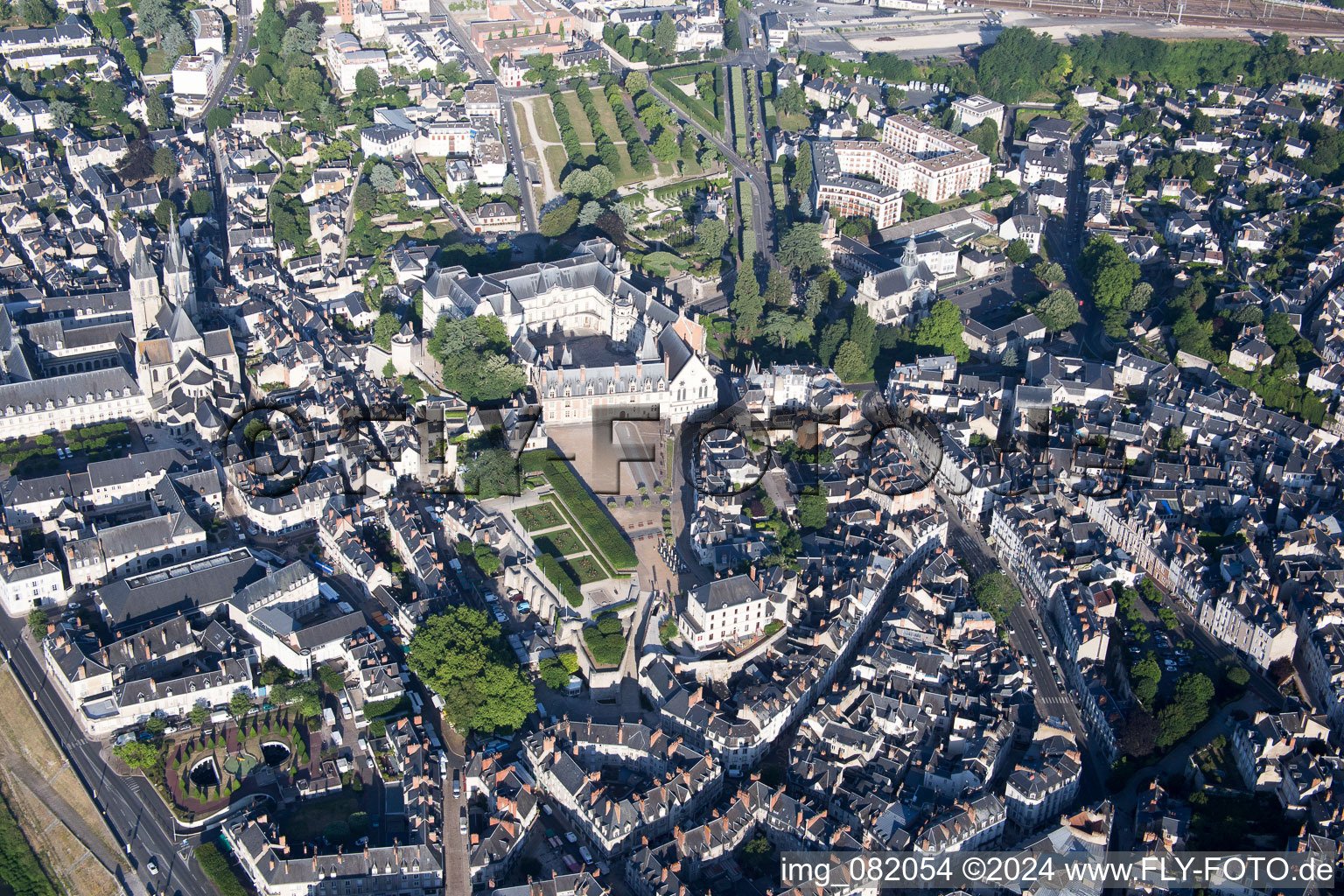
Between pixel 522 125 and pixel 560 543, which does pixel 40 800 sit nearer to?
pixel 560 543

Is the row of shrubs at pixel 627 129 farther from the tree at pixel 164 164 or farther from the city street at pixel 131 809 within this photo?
the city street at pixel 131 809

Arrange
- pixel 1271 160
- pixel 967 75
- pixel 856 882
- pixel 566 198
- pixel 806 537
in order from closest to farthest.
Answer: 1. pixel 856 882
2. pixel 806 537
3. pixel 566 198
4. pixel 1271 160
5. pixel 967 75

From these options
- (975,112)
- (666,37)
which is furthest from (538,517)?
(666,37)

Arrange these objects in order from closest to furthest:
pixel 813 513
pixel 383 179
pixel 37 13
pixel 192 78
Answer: pixel 813 513
pixel 383 179
pixel 192 78
pixel 37 13

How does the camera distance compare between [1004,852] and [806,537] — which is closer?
[1004,852]

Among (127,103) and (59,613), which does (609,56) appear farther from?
(59,613)

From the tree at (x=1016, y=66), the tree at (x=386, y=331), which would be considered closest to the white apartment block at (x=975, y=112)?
the tree at (x=1016, y=66)

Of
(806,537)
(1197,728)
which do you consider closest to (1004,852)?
(1197,728)

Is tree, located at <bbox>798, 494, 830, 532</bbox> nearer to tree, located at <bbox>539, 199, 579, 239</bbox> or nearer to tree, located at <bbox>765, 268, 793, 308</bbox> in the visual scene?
tree, located at <bbox>765, 268, 793, 308</bbox>
